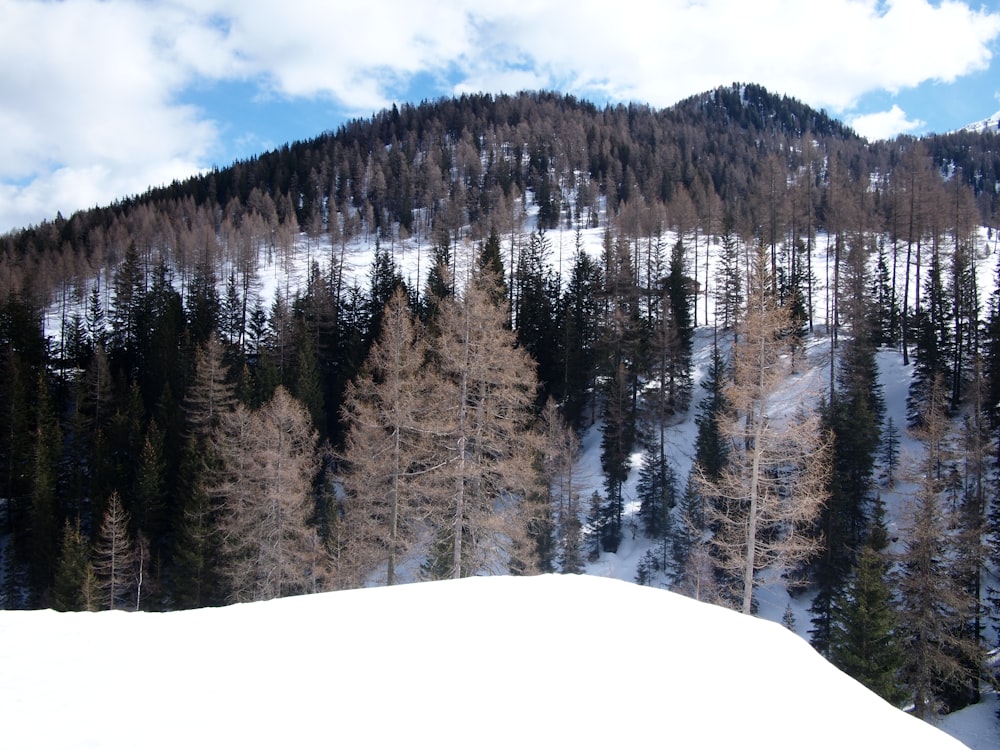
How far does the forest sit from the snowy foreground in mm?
6600

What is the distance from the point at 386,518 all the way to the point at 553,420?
49.1ft

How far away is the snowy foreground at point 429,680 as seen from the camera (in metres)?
4.53

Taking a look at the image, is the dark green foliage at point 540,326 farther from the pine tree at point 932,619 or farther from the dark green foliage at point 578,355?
the pine tree at point 932,619

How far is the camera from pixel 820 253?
71312 millimetres

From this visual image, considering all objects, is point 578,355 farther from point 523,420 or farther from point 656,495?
point 523,420

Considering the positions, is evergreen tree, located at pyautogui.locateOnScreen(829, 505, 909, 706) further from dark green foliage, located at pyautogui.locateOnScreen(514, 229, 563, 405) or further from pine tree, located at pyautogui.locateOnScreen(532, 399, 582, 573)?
dark green foliage, located at pyautogui.locateOnScreen(514, 229, 563, 405)

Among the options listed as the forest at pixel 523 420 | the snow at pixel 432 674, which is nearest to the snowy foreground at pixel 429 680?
the snow at pixel 432 674

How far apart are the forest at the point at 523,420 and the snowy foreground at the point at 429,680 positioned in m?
6.60

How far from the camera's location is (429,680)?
5.31 metres

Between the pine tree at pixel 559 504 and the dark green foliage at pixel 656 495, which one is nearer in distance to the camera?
the pine tree at pixel 559 504

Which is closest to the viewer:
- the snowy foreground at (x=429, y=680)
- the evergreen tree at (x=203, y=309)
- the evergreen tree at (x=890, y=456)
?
the snowy foreground at (x=429, y=680)

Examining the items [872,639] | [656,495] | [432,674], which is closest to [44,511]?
[656,495]

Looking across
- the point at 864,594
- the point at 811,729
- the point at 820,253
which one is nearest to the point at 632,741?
the point at 811,729

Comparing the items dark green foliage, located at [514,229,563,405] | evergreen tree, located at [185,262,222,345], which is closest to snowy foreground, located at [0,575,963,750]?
dark green foliage, located at [514,229,563,405]
